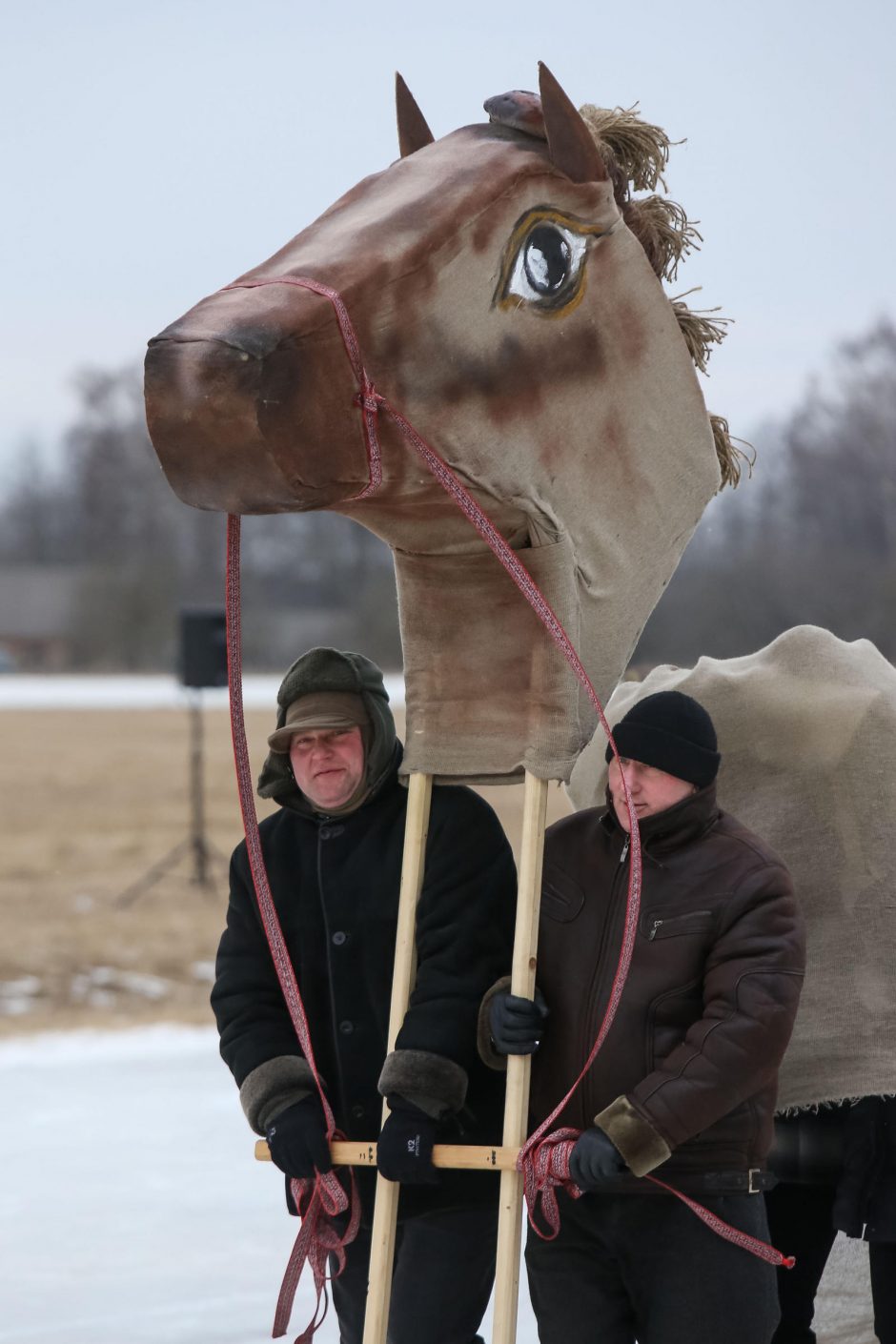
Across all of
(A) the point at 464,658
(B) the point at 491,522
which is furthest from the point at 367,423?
(A) the point at 464,658

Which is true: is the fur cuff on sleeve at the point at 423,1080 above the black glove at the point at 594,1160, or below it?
above

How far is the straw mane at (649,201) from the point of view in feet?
7.55

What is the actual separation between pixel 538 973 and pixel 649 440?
0.75 m

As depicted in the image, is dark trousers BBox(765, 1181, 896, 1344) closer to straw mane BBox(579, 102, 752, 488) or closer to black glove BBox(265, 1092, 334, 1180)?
black glove BBox(265, 1092, 334, 1180)

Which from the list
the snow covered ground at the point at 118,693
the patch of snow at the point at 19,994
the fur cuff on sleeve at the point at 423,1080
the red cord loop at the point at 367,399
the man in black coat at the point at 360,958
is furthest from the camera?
the snow covered ground at the point at 118,693

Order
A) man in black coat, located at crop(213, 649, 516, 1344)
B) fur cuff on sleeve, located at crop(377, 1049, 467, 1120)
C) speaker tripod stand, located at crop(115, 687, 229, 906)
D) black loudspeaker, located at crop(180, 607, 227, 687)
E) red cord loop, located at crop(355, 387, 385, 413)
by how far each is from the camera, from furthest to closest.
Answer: speaker tripod stand, located at crop(115, 687, 229, 906) → black loudspeaker, located at crop(180, 607, 227, 687) → man in black coat, located at crop(213, 649, 516, 1344) → fur cuff on sleeve, located at crop(377, 1049, 467, 1120) → red cord loop, located at crop(355, 387, 385, 413)

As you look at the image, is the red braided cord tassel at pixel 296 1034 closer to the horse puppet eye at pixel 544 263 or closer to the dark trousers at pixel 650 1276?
the dark trousers at pixel 650 1276

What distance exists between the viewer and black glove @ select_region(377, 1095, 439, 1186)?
84.2 inches

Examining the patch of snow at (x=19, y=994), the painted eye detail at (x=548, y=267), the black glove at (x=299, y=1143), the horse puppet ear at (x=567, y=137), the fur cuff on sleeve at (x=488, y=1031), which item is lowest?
the patch of snow at (x=19, y=994)

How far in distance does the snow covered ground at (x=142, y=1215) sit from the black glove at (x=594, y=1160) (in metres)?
1.11

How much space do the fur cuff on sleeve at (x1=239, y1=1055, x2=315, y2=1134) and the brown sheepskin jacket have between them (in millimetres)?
326

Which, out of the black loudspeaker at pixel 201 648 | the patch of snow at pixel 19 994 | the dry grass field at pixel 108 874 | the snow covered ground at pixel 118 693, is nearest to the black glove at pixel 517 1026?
the dry grass field at pixel 108 874

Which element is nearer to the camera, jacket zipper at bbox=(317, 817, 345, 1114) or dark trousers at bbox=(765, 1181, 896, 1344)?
A: jacket zipper at bbox=(317, 817, 345, 1114)

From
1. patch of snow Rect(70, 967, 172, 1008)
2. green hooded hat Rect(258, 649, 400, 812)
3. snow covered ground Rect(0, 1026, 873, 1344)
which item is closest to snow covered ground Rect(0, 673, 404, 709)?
patch of snow Rect(70, 967, 172, 1008)
